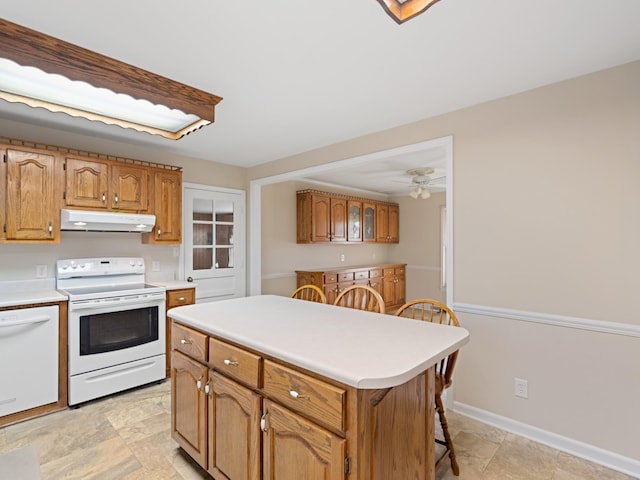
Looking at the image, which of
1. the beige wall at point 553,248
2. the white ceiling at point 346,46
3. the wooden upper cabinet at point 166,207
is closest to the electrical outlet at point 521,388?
the beige wall at point 553,248

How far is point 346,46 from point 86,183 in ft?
8.65

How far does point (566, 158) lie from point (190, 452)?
9.70 feet

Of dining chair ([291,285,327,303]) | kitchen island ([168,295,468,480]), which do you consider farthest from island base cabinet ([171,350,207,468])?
dining chair ([291,285,327,303])

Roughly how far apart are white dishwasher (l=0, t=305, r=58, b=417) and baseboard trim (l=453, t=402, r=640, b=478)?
3.24 meters

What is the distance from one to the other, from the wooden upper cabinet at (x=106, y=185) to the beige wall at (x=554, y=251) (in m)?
2.94

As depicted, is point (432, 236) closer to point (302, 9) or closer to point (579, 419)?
point (579, 419)

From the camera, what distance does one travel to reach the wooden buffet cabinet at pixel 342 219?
5.12 metres

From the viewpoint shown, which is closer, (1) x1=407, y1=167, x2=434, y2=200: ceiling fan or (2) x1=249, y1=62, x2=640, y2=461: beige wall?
(2) x1=249, y1=62, x2=640, y2=461: beige wall

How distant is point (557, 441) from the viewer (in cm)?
214

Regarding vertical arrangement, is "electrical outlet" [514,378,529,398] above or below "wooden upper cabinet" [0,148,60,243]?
below

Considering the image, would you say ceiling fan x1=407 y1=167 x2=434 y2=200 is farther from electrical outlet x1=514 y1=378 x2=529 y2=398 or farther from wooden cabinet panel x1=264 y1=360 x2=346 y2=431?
wooden cabinet panel x1=264 y1=360 x2=346 y2=431

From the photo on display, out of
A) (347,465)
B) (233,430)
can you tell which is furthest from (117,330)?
(347,465)

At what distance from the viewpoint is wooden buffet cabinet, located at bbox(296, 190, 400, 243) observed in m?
5.12

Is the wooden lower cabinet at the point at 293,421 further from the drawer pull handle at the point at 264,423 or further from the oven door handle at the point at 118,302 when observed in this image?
the oven door handle at the point at 118,302
